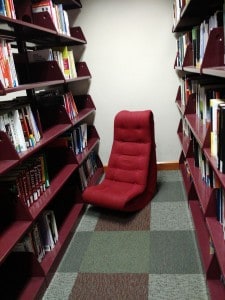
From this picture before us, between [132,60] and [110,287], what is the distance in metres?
2.55

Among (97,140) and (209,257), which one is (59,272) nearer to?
(209,257)

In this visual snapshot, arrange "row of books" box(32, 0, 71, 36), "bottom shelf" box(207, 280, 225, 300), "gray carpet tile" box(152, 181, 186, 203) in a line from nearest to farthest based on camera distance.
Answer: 1. "bottom shelf" box(207, 280, 225, 300)
2. "row of books" box(32, 0, 71, 36)
3. "gray carpet tile" box(152, 181, 186, 203)

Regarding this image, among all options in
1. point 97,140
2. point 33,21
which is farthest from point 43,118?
point 97,140

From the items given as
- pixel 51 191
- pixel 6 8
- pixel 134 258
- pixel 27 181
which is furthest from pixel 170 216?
pixel 6 8

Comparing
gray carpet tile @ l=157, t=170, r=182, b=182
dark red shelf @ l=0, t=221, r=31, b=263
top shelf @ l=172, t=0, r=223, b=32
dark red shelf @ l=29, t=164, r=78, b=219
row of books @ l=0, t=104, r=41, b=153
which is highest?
top shelf @ l=172, t=0, r=223, b=32

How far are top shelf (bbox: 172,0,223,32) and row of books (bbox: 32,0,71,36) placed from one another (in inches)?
43.5

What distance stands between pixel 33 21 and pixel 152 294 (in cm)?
218

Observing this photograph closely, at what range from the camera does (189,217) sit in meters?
2.56

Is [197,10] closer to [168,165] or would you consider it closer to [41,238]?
[168,165]

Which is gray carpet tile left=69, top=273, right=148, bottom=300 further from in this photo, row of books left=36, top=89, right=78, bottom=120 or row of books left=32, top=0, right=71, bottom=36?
row of books left=32, top=0, right=71, bottom=36

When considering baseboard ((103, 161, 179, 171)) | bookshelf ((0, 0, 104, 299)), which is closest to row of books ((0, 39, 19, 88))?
bookshelf ((0, 0, 104, 299))

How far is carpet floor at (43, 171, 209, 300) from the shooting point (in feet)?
5.89

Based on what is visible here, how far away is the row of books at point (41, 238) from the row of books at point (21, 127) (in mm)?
551

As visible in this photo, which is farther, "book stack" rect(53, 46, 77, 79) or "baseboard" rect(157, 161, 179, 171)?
"baseboard" rect(157, 161, 179, 171)
